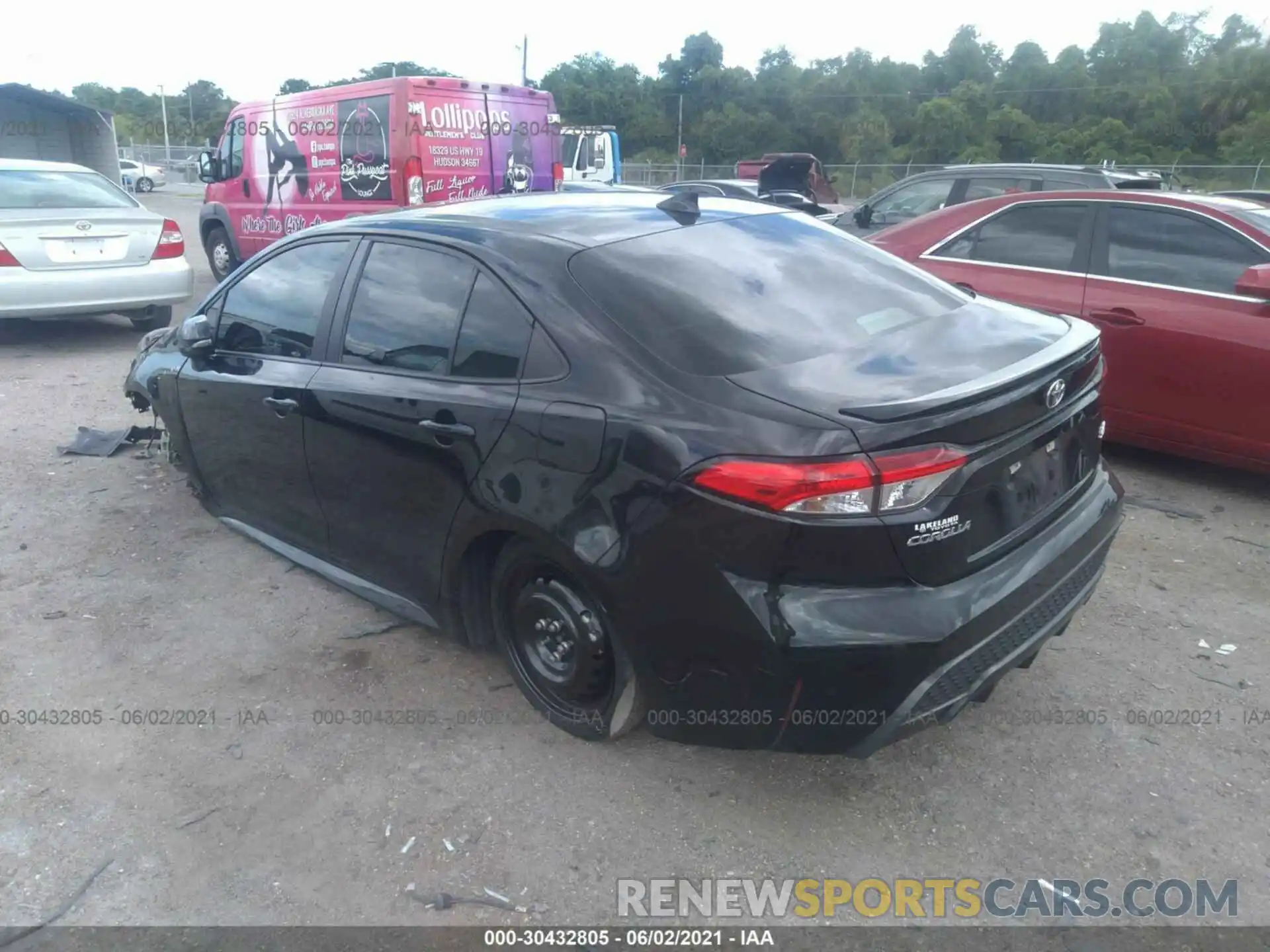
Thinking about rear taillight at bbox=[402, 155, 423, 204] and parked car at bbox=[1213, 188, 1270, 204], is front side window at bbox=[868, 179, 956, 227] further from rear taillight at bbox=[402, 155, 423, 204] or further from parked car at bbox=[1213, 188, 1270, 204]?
rear taillight at bbox=[402, 155, 423, 204]

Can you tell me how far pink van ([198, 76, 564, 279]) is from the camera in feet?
31.8

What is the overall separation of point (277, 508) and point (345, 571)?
0.51 metres

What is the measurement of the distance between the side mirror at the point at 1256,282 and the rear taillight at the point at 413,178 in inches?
285

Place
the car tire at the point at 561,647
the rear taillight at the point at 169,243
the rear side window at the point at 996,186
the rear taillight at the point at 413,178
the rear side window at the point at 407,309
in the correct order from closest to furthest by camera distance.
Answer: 1. the car tire at the point at 561,647
2. the rear side window at the point at 407,309
3. the rear taillight at the point at 169,243
4. the rear side window at the point at 996,186
5. the rear taillight at the point at 413,178

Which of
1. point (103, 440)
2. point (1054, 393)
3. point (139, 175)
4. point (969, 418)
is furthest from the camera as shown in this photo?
point (139, 175)

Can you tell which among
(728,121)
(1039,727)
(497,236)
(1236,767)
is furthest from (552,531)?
(728,121)

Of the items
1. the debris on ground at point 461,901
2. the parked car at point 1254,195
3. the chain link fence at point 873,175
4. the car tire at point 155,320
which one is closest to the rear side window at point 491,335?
the debris on ground at point 461,901

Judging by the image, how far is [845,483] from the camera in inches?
91.9

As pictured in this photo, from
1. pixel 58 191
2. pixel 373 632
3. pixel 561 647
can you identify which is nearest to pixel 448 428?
pixel 561 647

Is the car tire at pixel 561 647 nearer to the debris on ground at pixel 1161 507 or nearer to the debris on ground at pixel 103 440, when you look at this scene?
the debris on ground at pixel 1161 507

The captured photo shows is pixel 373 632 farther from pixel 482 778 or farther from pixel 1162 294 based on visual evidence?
pixel 1162 294

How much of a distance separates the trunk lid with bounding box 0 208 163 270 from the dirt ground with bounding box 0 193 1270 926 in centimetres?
482

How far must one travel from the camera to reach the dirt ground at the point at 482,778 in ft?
8.60

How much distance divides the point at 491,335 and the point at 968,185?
823cm
